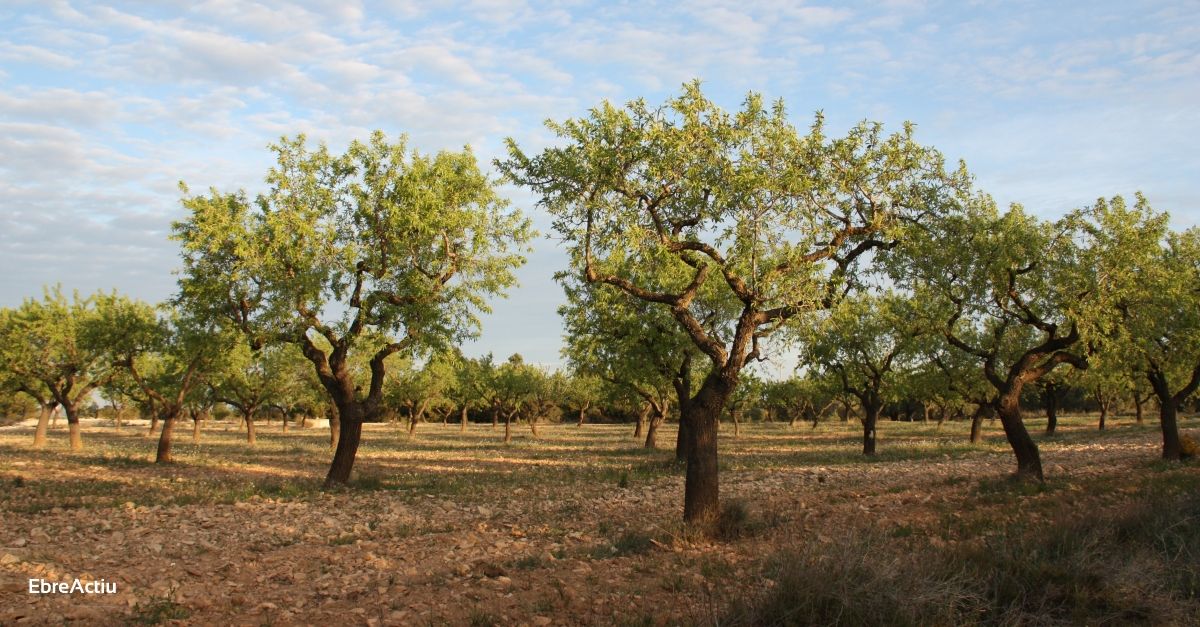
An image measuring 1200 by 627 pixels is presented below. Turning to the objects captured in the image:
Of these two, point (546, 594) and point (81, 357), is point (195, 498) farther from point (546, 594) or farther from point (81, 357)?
point (81, 357)

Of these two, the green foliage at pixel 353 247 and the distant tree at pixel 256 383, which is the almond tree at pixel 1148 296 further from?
the distant tree at pixel 256 383

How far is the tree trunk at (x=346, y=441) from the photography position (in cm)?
2170

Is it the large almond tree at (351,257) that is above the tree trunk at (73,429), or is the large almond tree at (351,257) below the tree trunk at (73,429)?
above

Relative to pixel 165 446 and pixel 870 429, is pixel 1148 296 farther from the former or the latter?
pixel 165 446

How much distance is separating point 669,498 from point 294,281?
12.1 meters

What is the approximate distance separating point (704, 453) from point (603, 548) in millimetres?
2708

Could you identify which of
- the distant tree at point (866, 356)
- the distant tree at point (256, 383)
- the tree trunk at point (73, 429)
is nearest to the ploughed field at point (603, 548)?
the distant tree at point (866, 356)

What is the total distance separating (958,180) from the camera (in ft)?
49.9

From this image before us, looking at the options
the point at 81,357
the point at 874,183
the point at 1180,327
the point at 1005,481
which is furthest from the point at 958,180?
the point at 81,357

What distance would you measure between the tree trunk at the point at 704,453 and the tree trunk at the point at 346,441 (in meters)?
12.4

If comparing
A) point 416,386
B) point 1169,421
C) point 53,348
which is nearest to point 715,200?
point 1169,421

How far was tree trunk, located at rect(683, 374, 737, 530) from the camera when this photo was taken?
42.4 feet

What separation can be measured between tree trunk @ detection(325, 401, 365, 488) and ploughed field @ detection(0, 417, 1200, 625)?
2.22ft

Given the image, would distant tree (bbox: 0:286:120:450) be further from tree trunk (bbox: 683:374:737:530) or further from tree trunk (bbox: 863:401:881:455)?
tree trunk (bbox: 863:401:881:455)
